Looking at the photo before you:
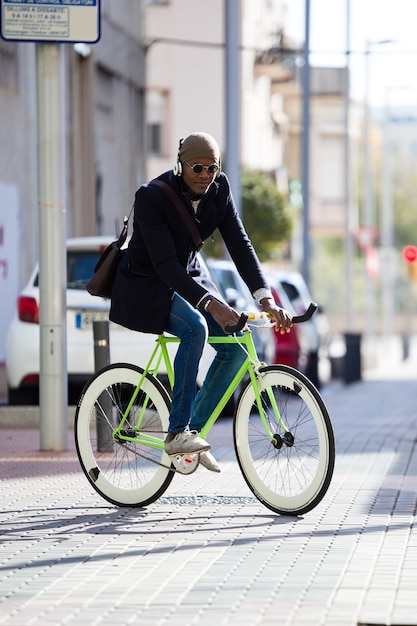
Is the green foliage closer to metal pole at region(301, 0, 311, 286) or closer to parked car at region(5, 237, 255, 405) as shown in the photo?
metal pole at region(301, 0, 311, 286)

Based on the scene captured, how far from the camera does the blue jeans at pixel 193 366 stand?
8273 millimetres

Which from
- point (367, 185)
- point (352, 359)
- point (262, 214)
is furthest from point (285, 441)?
point (367, 185)

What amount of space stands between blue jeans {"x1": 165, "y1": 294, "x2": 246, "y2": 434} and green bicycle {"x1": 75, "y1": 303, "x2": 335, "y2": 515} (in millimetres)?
54

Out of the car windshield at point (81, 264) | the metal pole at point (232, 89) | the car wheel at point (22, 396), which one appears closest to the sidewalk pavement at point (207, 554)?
the car windshield at point (81, 264)

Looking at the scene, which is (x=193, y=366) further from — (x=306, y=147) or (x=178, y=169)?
(x=306, y=147)

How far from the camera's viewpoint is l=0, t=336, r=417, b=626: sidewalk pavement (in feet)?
20.0

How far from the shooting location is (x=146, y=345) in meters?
14.6

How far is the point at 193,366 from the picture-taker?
828cm

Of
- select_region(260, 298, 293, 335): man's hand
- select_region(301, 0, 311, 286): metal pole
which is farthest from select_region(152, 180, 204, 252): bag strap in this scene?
select_region(301, 0, 311, 286): metal pole

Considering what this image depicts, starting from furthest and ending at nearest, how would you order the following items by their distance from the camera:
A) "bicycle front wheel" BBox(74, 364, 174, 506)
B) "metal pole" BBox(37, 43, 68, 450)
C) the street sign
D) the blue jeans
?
"metal pole" BBox(37, 43, 68, 450), the street sign, "bicycle front wheel" BBox(74, 364, 174, 506), the blue jeans

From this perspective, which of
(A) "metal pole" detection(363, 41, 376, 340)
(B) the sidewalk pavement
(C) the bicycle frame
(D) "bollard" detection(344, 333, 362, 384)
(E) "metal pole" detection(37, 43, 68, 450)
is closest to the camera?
(B) the sidewalk pavement

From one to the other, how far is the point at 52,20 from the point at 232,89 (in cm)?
1244

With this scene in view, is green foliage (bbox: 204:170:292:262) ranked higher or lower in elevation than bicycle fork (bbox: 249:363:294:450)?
lower

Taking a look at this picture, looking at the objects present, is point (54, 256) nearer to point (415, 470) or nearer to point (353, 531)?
point (415, 470)
